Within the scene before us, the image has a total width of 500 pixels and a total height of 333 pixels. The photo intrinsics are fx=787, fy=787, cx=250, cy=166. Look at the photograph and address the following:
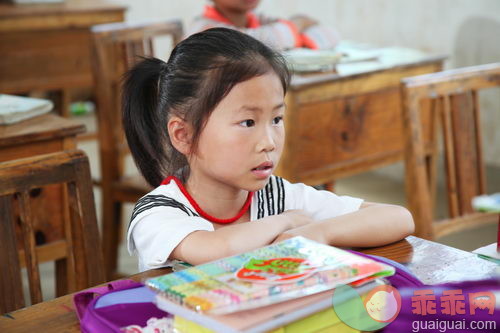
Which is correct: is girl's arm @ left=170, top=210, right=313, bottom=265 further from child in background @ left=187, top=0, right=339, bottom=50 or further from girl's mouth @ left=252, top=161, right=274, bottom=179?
child in background @ left=187, top=0, right=339, bottom=50

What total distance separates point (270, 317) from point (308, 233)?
0.34 metres

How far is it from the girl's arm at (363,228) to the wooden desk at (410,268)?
0.02 m

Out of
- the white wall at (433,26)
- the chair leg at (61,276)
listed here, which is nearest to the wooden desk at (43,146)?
the chair leg at (61,276)

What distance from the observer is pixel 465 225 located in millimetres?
1743

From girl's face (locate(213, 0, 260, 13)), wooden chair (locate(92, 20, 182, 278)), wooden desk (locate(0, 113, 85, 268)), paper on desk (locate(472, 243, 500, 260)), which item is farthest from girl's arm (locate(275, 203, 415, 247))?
girl's face (locate(213, 0, 260, 13))

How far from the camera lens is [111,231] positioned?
2787mm

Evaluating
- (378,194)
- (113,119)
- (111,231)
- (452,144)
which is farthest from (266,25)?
(378,194)

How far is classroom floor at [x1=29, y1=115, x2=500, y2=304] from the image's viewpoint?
119 inches

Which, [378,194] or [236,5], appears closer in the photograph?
[236,5]

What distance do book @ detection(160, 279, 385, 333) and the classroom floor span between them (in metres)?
2.07

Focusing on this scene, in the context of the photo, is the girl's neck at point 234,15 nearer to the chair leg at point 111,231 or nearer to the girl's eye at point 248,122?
the chair leg at point 111,231

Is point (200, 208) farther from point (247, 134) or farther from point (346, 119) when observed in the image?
point (346, 119)

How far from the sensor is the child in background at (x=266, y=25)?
270 cm

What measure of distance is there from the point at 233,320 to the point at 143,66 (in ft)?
2.14
